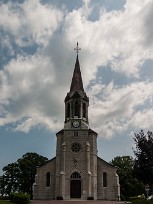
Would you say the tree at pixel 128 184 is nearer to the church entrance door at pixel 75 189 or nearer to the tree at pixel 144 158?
the church entrance door at pixel 75 189

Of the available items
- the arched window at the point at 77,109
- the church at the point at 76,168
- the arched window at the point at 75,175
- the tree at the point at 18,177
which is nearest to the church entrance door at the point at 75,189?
the church at the point at 76,168

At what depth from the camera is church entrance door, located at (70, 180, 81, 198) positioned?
4856cm

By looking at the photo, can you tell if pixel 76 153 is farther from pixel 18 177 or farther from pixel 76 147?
pixel 18 177

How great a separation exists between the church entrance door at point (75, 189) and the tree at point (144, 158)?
1940cm

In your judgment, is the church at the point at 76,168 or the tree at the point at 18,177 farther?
the tree at the point at 18,177

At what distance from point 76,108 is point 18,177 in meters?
23.9

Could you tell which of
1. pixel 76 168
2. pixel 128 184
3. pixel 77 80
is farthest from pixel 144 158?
pixel 128 184

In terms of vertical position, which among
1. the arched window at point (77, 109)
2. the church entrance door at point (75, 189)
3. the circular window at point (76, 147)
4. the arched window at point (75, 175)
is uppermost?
the arched window at point (77, 109)

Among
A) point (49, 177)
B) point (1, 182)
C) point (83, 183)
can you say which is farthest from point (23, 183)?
point (83, 183)

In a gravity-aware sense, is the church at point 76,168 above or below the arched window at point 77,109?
below

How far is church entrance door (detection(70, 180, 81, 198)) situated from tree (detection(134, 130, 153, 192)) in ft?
63.6

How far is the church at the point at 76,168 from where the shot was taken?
48.8 m

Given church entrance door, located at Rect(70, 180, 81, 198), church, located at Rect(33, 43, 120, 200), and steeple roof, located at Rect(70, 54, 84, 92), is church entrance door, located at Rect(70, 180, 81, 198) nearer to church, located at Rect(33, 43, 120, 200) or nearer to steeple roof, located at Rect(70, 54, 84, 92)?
church, located at Rect(33, 43, 120, 200)

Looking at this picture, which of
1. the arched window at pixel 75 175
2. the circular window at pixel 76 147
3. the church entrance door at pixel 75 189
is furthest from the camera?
the circular window at pixel 76 147
